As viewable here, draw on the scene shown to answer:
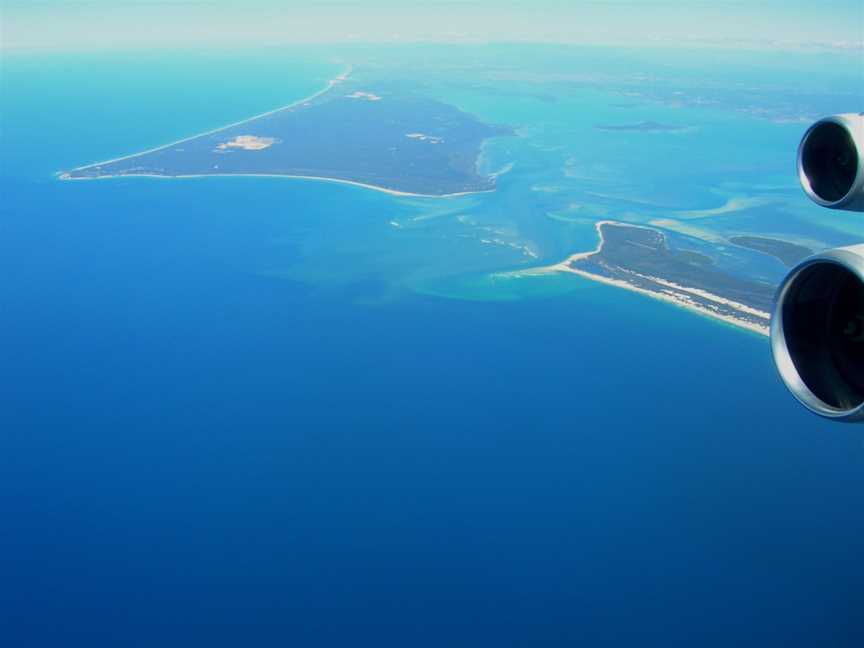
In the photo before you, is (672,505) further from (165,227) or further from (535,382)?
(165,227)

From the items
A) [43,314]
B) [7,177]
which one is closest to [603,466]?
[43,314]

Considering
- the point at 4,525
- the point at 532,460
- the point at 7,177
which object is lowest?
the point at 4,525

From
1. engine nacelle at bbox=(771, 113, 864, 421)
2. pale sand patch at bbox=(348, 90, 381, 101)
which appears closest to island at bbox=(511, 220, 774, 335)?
engine nacelle at bbox=(771, 113, 864, 421)

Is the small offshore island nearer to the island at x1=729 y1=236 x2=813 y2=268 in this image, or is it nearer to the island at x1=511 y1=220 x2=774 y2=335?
the island at x1=511 y1=220 x2=774 y2=335

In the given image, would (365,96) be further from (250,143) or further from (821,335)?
(821,335)

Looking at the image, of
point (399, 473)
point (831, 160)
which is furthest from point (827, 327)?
point (399, 473)

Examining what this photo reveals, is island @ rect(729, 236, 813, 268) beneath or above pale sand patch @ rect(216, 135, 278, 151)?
beneath

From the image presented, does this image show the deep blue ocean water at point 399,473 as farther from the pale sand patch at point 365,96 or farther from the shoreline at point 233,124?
the pale sand patch at point 365,96
